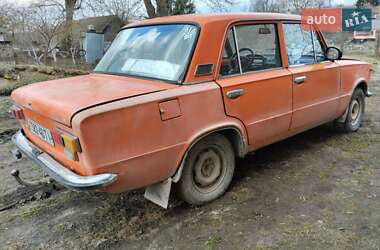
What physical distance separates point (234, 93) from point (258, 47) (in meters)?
0.76

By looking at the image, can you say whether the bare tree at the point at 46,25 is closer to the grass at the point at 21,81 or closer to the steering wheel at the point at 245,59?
the grass at the point at 21,81

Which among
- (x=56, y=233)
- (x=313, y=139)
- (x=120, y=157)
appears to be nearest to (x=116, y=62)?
(x=120, y=157)

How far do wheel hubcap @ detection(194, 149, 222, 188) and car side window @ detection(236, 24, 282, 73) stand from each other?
3.06ft

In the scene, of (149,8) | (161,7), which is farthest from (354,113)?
(149,8)

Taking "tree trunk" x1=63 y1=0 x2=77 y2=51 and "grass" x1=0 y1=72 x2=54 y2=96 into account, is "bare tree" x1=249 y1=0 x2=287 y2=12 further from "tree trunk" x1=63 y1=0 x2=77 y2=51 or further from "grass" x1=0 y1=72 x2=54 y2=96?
"grass" x1=0 y1=72 x2=54 y2=96

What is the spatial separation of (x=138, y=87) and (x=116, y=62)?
92cm

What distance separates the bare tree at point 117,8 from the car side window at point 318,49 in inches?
642

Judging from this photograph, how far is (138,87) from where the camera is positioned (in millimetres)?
2955

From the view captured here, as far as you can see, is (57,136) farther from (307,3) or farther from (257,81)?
(307,3)

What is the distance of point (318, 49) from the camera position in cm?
465

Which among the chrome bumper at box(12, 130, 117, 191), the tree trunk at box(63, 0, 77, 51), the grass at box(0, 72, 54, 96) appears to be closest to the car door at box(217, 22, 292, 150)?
the chrome bumper at box(12, 130, 117, 191)

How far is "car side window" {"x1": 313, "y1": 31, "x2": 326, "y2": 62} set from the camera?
459 cm

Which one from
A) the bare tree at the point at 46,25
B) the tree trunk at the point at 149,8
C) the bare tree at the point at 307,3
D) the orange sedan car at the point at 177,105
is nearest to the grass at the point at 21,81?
the orange sedan car at the point at 177,105

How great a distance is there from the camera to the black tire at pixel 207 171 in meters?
3.21
